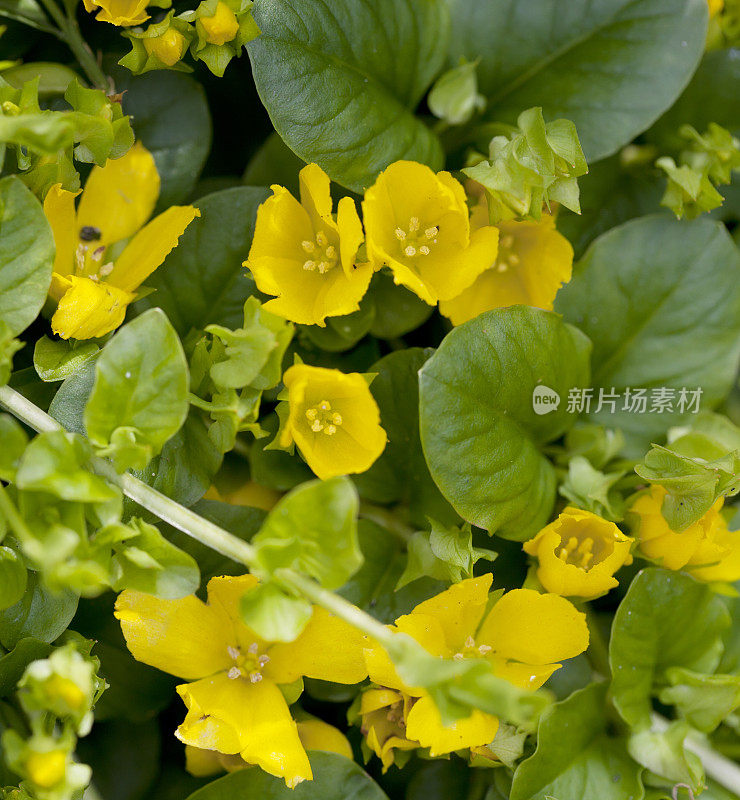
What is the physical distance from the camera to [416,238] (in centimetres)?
82

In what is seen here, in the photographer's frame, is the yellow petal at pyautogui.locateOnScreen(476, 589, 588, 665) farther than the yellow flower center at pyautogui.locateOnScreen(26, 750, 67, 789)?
Yes

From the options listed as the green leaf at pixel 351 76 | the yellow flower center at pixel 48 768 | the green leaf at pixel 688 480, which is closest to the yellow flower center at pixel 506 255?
the green leaf at pixel 351 76

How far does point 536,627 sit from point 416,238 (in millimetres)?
374

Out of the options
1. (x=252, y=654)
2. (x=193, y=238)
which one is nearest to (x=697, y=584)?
(x=252, y=654)

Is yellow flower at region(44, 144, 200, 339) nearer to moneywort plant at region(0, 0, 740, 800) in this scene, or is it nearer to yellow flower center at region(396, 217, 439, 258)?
moneywort plant at region(0, 0, 740, 800)

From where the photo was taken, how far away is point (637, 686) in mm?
836

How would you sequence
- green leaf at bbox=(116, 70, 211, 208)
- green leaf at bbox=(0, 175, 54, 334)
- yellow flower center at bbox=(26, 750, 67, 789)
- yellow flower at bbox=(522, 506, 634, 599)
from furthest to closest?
green leaf at bbox=(116, 70, 211, 208), yellow flower at bbox=(522, 506, 634, 599), green leaf at bbox=(0, 175, 54, 334), yellow flower center at bbox=(26, 750, 67, 789)

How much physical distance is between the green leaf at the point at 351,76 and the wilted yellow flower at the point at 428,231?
49mm

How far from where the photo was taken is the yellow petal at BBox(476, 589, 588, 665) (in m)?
0.75

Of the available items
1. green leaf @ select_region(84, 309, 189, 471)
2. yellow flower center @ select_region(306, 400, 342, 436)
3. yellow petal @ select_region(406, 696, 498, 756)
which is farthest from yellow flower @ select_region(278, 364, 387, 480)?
yellow petal @ select_region(406, 696, 498, 756)

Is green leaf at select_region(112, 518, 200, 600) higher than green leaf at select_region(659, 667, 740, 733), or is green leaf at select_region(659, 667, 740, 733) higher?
green leaf at select_region(112, 518, 200, 600)

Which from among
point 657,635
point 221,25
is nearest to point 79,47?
point 221,25

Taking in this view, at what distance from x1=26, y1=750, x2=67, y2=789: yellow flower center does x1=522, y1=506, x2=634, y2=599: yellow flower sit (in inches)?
16.7

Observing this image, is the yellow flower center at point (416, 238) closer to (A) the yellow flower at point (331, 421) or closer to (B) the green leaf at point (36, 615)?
(A) the yellow flower at point (331, 421)
